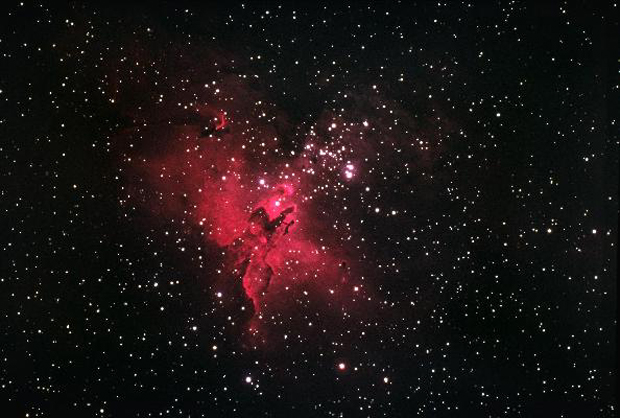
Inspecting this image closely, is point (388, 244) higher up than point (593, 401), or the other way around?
point (388, 244)

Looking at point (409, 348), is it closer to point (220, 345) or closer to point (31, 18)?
point (220, 345)

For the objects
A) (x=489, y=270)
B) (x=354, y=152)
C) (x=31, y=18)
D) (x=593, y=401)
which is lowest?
(x=593, y=401)

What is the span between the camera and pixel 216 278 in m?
0.49

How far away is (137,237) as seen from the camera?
0.50 metres

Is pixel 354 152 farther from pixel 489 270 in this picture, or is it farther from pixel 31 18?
pixel 31 18

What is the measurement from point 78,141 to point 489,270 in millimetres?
532

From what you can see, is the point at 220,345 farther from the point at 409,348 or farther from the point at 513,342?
the point at 513,342

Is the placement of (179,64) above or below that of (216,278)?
above

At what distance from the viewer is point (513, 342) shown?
51 centimetres

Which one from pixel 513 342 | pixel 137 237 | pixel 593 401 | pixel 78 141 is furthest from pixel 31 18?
pixel 593 401

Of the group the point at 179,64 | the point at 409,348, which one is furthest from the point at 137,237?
the point at 409,348

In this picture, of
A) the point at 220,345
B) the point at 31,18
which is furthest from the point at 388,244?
the point at 31,18

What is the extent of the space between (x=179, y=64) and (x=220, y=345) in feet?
1.13

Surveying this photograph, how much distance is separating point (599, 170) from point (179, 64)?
537mm
